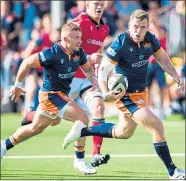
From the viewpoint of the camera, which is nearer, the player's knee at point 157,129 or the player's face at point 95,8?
the player's knee at point 157,129

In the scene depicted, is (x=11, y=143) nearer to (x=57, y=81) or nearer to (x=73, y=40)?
(x=57, y=81)

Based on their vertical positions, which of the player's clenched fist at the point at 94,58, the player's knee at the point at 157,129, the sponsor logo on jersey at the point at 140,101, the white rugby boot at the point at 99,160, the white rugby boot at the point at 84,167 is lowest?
the white rugby boot at the point at 84,167

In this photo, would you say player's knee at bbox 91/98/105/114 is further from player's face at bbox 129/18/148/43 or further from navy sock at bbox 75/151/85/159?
player's face at bbox 129/18/148/43

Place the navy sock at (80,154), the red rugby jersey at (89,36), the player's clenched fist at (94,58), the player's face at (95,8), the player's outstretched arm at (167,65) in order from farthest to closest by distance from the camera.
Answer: the red rugby jersey at (89,36)
the player's face at (95,8)
the player's clenched fist at (94,58)
the navy sock at (80,154)
the player's outstretched arm at (167,65)

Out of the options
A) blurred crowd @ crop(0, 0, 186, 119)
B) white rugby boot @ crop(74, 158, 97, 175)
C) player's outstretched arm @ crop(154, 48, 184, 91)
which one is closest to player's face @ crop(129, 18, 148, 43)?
player's outstretched arm @ crop(154, 48, 184, 91)

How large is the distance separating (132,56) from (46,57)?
1094mm

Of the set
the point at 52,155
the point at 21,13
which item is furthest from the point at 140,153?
the point at 21,13

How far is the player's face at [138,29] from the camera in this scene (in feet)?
33.6

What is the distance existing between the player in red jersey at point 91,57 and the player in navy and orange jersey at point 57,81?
1.66ft

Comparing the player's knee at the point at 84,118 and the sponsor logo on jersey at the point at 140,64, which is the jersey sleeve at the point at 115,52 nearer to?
the sponsor logo on jersey at the point at 140,64

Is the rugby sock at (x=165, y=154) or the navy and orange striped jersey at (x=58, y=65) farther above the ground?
the navy and orange striped jersey at (x=58, y=65)

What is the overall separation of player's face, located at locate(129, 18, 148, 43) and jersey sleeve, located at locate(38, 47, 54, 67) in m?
1.11

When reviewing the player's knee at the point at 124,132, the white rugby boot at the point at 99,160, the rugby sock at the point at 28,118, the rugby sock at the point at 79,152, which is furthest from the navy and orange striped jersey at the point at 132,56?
the rugby sock at the point at 28,118

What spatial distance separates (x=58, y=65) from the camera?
10805mm
